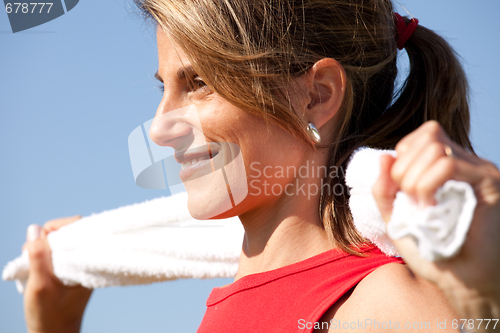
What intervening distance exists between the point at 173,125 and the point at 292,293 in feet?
1.49

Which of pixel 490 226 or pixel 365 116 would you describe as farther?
pixel 365 116

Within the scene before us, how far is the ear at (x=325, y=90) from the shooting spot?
973mm

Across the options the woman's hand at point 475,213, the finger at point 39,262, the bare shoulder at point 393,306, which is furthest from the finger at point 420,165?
the finger at point 39,262

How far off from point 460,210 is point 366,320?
1.14 feet

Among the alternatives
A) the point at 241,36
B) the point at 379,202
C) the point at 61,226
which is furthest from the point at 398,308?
the point at 61,226

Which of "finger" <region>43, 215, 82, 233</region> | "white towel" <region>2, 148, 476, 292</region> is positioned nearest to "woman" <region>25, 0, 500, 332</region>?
"white towel" <region>2, 148, 476, 292</region>

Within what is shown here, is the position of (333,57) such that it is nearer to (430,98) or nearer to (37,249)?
(430,98)

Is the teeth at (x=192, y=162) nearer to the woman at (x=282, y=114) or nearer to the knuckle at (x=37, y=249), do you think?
the woman at (x=282, y=114)

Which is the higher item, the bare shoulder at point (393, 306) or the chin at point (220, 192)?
the chin at point (220, 192)

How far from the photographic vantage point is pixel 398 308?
2.24ft

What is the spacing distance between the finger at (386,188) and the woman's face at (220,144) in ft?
1.52

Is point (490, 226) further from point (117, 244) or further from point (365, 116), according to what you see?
point (117, 244)

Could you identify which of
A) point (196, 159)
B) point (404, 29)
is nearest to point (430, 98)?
point (404, 29)

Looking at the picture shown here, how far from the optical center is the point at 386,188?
494mm
